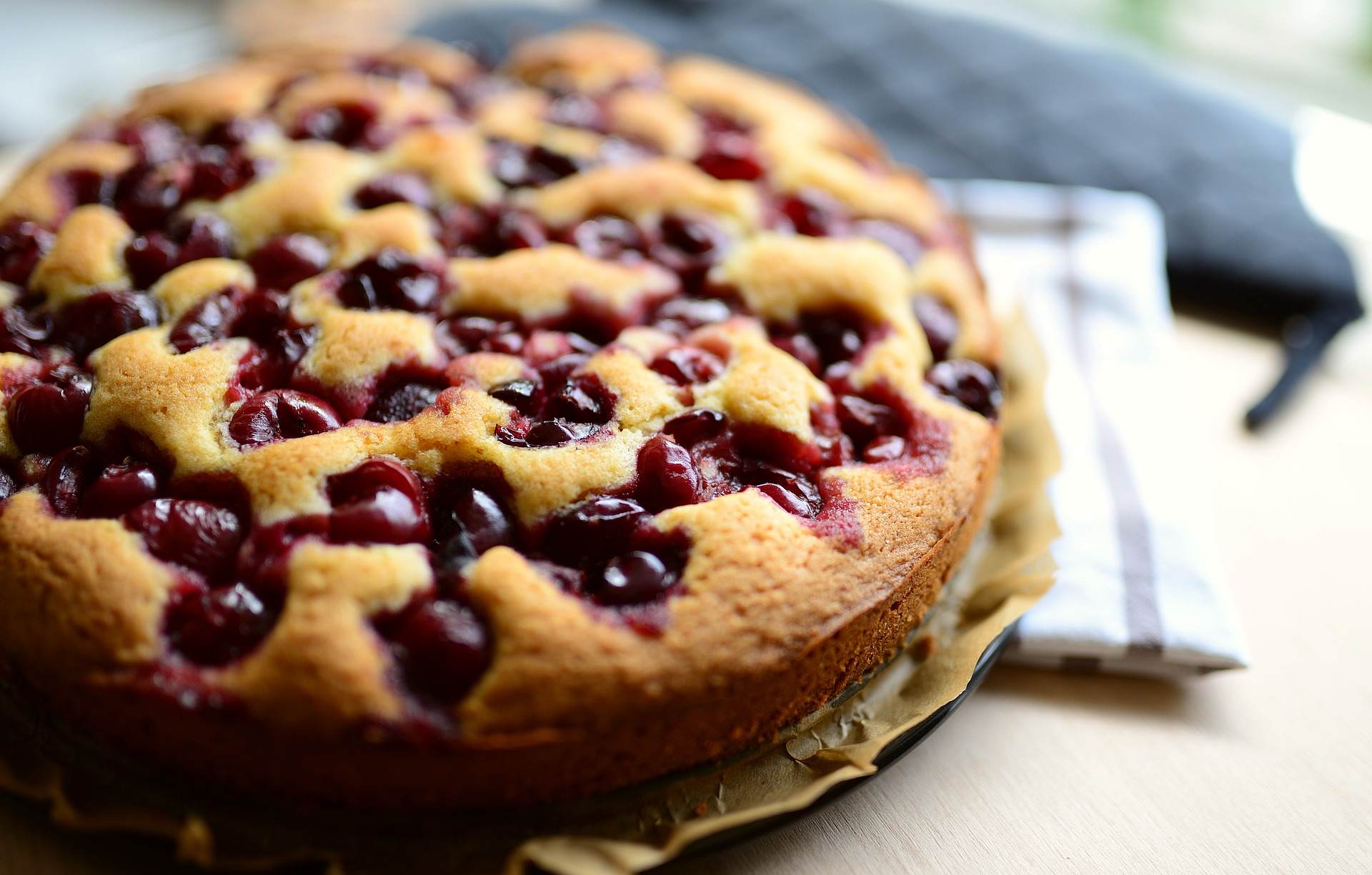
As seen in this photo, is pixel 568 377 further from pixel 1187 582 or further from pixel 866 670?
pixel 1187 582

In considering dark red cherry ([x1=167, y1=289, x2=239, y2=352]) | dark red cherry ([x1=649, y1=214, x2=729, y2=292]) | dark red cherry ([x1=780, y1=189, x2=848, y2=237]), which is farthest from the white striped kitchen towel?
dark red cherry ([x1=167, y1=289, x2=239, y2=352])

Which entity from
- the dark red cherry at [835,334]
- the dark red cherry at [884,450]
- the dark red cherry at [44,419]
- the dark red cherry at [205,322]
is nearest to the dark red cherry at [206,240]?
the dark red cherry at [205,322]

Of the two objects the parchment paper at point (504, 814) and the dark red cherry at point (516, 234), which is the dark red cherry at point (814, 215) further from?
the parchment paper at point (504, 814)

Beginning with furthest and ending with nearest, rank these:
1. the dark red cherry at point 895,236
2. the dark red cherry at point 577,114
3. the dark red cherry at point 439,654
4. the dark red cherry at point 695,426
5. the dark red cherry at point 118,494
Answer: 1. the dark red cherry at point 577,114
2. the dark red cherry at point 895,236
3. the dark red cherry at point 695,426
4. the dark red cherry at point 118,494
5. the dark red cherry at point 439,654

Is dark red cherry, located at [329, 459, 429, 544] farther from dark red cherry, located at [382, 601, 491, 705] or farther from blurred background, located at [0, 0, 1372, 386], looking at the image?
blurred background, located at [0, 0, 1372, 386]

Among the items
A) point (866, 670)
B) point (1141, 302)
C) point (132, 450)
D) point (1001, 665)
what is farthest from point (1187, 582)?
point (132, 450)

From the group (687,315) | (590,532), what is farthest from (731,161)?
(590,532)
